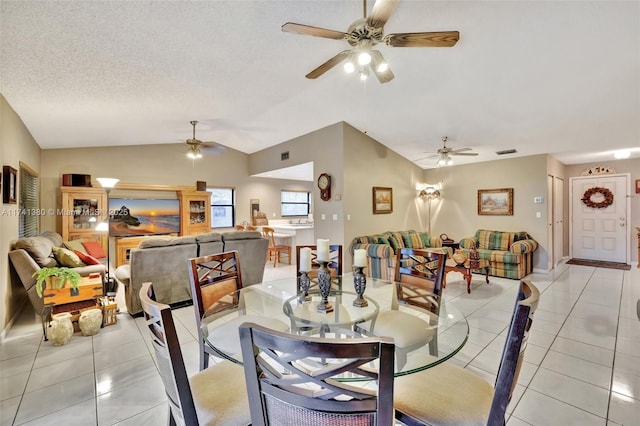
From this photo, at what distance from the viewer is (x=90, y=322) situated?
292 centimetres

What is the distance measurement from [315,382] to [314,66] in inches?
138

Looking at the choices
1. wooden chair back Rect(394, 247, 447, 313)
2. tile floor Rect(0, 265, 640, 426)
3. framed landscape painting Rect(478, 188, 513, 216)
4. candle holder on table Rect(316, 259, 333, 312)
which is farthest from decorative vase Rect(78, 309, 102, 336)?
framed landscape painting Rect(478, 188, 513, 216)

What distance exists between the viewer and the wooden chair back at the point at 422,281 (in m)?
2.26

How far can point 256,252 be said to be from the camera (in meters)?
4.28

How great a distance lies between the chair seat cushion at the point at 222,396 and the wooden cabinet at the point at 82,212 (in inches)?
219

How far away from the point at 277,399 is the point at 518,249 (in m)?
5.79

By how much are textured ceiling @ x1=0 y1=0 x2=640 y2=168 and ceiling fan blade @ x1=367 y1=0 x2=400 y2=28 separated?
722 millimetres

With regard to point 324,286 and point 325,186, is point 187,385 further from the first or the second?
point 325,186

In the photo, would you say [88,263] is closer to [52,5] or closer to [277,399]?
[52,5]

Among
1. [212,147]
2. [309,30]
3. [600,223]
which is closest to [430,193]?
[600,223]

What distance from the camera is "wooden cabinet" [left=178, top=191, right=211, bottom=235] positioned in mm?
7004

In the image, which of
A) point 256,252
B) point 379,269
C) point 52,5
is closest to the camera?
point 52,5

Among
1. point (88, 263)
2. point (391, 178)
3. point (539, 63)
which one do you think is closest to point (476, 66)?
point (539, 63)

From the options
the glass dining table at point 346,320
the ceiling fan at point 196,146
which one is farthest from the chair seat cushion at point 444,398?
the ceiling fan at point 196,146
